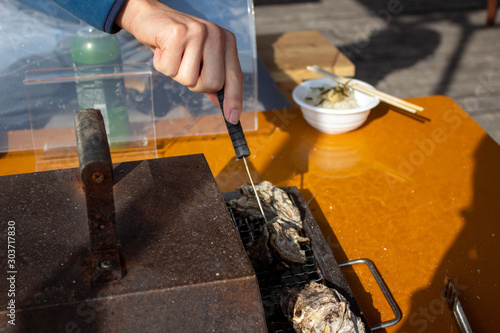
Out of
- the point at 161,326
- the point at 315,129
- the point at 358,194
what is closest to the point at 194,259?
the point at 161,326

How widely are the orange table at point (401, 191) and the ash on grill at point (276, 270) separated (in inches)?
5.2

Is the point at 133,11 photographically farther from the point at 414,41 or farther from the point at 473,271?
the point at 414,41

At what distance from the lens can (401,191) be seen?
5.20ft

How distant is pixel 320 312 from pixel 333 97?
44.0 inches

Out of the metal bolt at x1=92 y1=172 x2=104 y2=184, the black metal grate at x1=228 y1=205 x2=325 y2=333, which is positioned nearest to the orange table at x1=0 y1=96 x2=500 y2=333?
the black metal grate at x1=228 y1=205 x2=325 y2=333

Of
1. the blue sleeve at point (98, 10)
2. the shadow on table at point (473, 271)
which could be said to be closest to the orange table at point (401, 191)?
the shadow on table at point (473, 271)

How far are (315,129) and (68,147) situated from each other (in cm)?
96

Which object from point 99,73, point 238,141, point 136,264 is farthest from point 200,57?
point 99,73

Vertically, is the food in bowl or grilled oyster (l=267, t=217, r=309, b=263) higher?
grilled oyster (l=267, t=217, r=309, b=263)

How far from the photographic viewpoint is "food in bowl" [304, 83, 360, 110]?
191cm

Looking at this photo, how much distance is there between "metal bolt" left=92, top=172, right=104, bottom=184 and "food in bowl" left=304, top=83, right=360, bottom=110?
51.7 inches

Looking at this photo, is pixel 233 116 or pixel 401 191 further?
pixel 401 191

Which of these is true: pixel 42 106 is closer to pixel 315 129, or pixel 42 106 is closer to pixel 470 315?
pixel 315 129

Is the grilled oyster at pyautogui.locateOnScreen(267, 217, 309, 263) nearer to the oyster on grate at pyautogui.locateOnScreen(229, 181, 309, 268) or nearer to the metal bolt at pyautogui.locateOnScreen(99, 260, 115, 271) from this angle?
the oyster on grate at pyautogui.locateOnScreen(229, 181, 309, 268)
